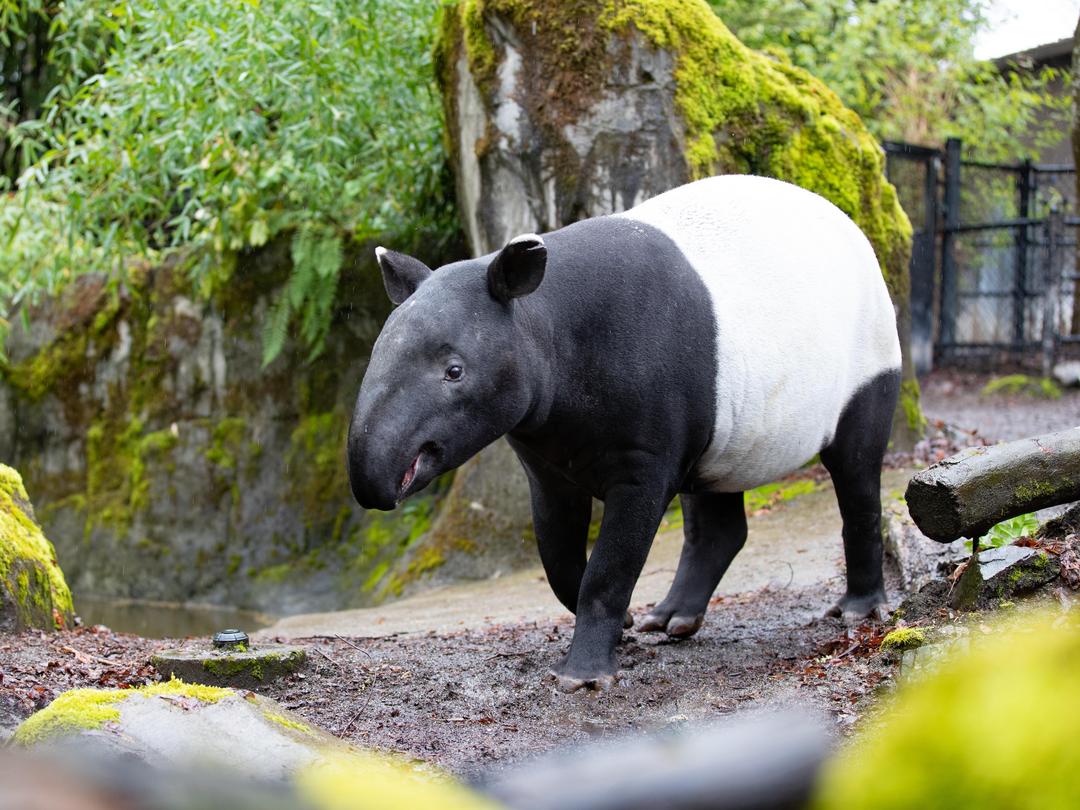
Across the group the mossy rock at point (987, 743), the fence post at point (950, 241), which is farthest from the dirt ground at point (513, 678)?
the fence post at point (950, 241)

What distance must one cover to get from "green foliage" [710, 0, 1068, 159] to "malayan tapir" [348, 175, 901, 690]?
8.95 m

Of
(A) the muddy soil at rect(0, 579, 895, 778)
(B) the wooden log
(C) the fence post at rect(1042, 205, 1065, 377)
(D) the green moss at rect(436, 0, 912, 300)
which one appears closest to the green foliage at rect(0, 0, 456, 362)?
(D) the green moss at rect(436, 0, 912, 300)

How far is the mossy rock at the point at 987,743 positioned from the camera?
104cm

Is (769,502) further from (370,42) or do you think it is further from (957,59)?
(957,59)

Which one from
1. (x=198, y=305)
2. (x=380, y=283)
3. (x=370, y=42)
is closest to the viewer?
(x=370, y=42)

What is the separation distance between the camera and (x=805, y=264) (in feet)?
16.8

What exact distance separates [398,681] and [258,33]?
584cm

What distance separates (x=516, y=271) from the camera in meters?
4.27

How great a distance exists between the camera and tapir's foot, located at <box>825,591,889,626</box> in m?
5.40

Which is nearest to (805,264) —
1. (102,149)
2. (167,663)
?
(167,663)

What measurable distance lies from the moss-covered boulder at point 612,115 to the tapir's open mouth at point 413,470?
4.59 metres

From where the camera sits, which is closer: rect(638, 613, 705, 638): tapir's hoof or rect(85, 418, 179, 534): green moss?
rect(638, 613, 705, 638): tapir's hoof

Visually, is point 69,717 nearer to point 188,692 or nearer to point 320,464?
point 188,692

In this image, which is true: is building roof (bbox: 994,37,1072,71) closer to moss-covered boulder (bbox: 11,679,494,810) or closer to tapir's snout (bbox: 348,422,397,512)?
tapir's snout (bbox: 348,422,397,512)
